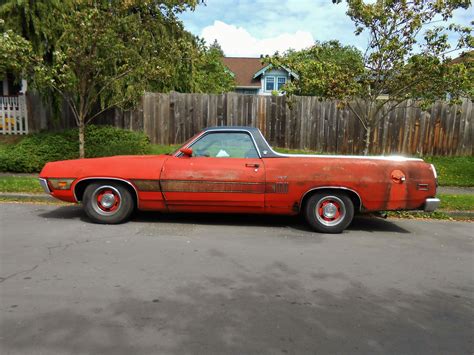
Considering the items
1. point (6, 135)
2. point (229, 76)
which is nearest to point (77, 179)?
point (6, 135)

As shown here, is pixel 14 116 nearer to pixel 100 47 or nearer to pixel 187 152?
pixel 100 47

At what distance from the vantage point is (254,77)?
1519 inches

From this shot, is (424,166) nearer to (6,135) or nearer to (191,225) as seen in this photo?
(191,225)

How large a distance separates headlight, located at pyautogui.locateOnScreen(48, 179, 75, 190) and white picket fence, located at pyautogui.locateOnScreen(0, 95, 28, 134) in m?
8.62

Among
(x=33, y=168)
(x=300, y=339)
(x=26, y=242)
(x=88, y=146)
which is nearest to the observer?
(x=300, y=339)

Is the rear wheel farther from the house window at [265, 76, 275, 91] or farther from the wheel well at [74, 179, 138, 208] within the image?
the house window at [265, 76, 275, 91]

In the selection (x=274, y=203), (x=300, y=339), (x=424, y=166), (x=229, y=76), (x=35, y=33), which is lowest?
(x=300, y=339)

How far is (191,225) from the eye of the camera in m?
6.27

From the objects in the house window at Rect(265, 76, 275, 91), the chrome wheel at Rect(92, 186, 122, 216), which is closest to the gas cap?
the chrome wheel at Rect(92, 186, 122, 216)

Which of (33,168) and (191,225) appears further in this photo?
(33,168)

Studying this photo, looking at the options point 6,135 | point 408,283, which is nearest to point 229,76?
point 6,135

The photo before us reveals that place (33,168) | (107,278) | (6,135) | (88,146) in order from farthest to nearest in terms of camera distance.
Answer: (6,135)
(88,146)
(33,168)
(107,278)

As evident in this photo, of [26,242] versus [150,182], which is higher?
[150,182]

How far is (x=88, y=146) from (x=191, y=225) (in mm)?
6777
